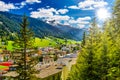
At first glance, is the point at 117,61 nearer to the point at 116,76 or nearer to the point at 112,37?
the point at 116,76

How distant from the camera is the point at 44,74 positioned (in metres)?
77.3

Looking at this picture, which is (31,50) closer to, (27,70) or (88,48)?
(27,70)

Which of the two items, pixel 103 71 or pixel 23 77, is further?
pixel 23 77

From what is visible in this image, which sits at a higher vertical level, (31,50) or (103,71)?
(31,50)

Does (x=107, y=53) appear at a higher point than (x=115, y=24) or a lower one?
lower

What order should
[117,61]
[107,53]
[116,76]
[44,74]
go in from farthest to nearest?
[44,74] < [107,53] < [117,61] < [116,76]

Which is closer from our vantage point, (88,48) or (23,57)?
(88,48)

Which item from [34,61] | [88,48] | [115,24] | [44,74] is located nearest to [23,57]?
[34,61]

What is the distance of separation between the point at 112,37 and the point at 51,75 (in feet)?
132

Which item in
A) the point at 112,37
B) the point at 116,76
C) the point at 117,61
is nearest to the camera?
the point at 116,76

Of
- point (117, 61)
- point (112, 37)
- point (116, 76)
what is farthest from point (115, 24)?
point (116, 76)

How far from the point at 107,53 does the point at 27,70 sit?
11.5 metres

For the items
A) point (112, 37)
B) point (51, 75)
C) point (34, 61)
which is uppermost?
point (112, 37)

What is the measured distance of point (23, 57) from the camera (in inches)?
1602
